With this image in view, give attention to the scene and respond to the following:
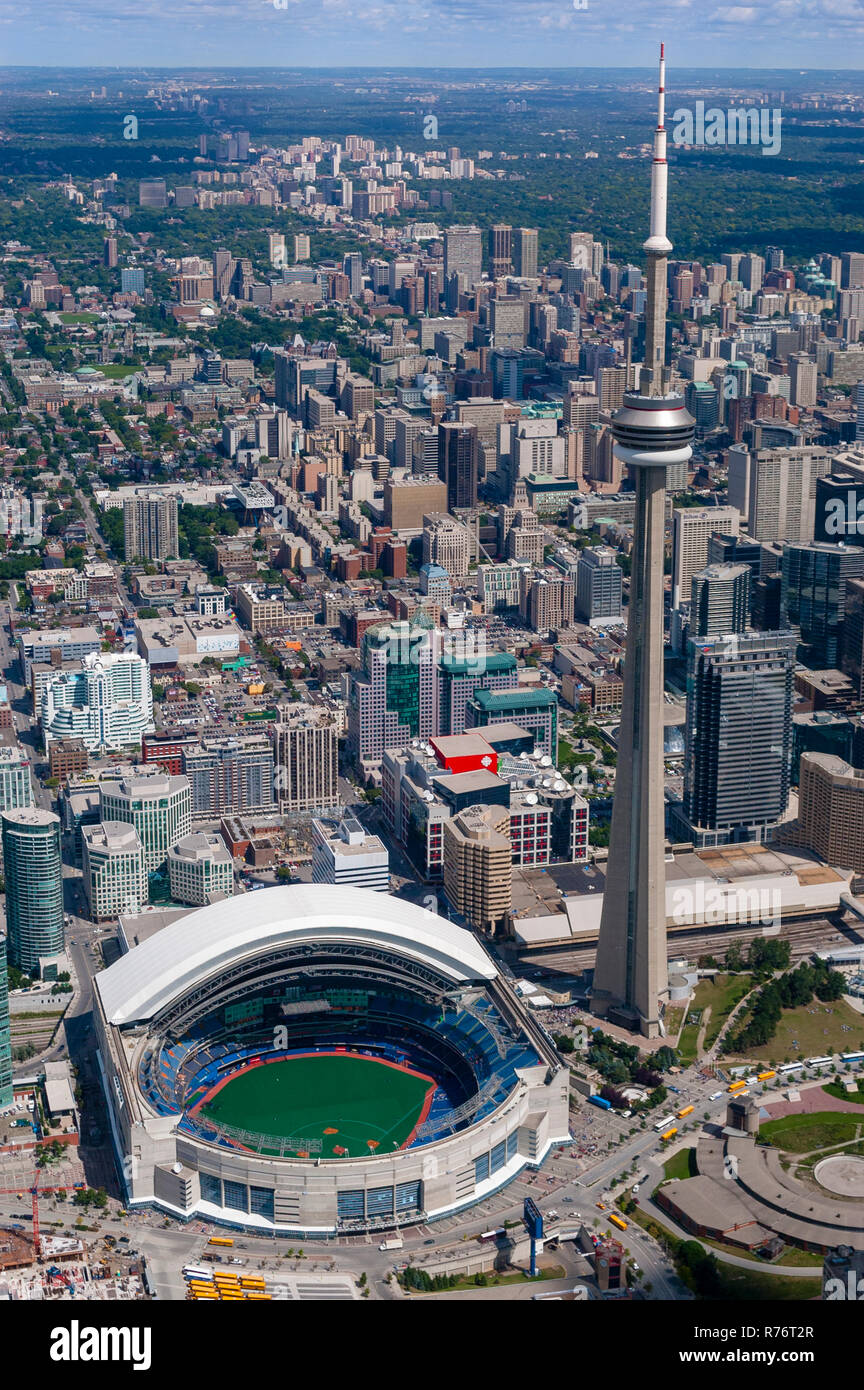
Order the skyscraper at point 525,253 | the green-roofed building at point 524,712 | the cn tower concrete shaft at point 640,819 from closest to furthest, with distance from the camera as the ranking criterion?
the cn tower concrete shaft at point 640,819
the green-roofed building at point 524,712
the skyscraper at point 525,253

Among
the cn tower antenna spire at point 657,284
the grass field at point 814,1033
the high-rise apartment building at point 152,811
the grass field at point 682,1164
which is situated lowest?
the grass field at point 814,1033

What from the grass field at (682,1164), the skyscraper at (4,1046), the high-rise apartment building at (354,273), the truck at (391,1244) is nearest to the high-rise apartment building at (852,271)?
the high-rise apartment building at (354,273)

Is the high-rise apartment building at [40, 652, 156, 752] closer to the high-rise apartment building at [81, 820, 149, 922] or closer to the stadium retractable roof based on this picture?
the high-rise apartment building at [81, 820, 149, 922]

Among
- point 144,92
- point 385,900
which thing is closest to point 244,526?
point 385,900

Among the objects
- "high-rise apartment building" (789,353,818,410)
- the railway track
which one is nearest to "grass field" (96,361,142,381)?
"high-rise apartment building" (789,353,818,410)

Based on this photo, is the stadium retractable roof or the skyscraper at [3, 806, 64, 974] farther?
the skyscraper at [3, 806, 64, 974]

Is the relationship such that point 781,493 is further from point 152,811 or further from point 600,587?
point 152,811
